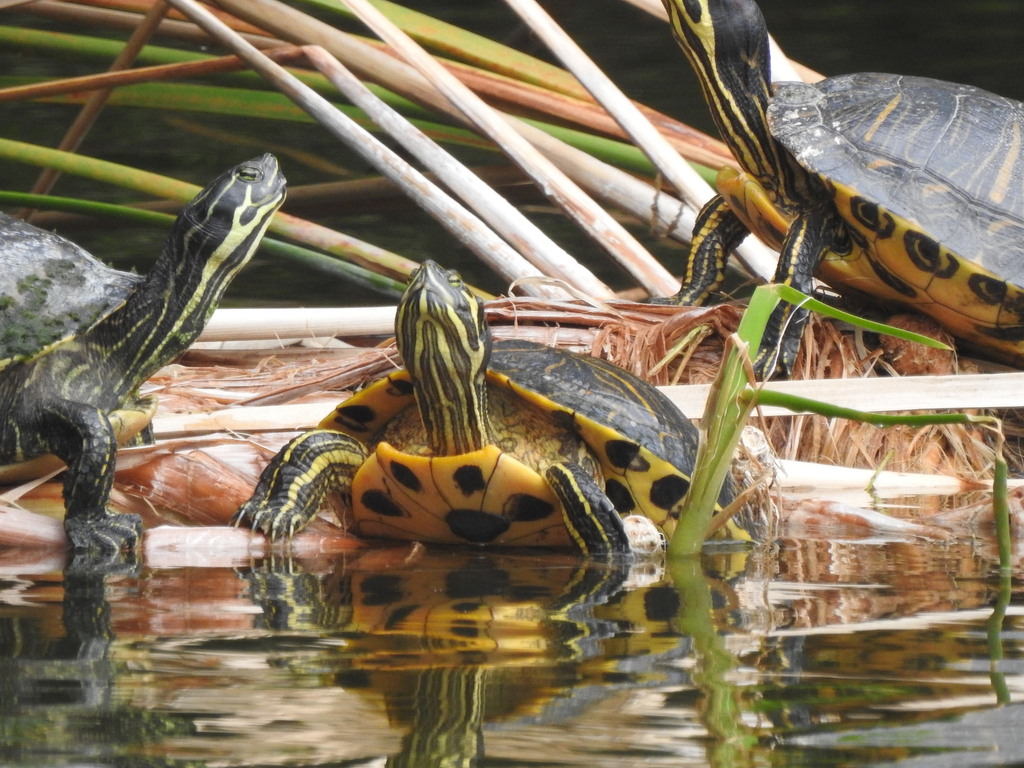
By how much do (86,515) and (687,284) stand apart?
6.15ft

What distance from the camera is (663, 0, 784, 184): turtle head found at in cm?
346

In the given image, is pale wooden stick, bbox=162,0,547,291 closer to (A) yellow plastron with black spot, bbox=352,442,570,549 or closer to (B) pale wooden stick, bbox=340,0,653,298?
(B) pale wooden stick, bbox=340,0,653,298

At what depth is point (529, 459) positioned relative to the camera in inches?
108

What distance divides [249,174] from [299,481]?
25.5 inches

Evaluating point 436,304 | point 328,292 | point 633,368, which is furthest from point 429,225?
point 436,304

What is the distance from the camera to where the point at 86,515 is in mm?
2342

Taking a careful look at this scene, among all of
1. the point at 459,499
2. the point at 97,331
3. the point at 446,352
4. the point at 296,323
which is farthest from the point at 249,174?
the point at 459,499

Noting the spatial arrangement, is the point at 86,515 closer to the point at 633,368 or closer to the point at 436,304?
the point at 436,304

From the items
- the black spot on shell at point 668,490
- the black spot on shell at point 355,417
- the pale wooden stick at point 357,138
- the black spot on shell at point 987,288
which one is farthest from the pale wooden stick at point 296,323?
the black spot on shell at point 987,288

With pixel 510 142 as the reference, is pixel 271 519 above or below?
below

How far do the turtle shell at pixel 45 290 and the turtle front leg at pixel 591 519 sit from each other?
0.98 m

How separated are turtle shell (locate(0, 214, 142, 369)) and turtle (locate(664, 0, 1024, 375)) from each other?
5.09 feet

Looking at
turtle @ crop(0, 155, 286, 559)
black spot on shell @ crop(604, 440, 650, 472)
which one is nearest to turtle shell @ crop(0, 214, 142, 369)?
turtle @ crop(0, 155, 286, 559)

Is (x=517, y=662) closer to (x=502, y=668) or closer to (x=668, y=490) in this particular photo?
(x=502, y=668)
